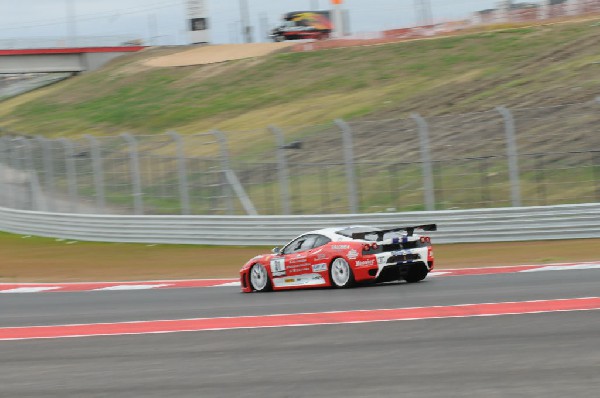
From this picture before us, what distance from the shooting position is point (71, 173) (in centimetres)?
3122

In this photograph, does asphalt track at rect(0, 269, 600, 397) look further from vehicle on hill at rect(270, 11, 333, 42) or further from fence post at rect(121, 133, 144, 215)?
vehicle on hill at rect(270, 11, 333, 42)

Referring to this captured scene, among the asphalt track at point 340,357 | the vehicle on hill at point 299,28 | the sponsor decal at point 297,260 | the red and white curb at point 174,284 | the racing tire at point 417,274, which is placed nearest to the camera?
the asphalt track at point 340,357

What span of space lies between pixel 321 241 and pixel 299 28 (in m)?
63.7

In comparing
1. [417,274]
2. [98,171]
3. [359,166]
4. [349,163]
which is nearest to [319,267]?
[417,274]

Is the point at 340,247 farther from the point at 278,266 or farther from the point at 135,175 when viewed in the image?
the point at 135,175

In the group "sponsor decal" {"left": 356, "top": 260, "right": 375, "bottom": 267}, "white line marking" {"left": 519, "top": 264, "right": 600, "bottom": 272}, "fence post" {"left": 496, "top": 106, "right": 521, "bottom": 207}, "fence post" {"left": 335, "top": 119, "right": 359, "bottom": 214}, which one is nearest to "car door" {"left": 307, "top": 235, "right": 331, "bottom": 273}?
"sponsor decal" {"left": 356, "top": 260, "right": 375, "bottom": 267}

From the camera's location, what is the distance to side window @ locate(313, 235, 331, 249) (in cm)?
1557

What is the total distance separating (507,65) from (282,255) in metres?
31.8

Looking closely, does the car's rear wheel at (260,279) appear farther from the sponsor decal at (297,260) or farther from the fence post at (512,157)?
the fence post at (512,157)

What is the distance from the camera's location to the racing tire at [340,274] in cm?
1521

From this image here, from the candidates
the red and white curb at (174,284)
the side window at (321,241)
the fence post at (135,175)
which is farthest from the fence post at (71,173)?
the side window at (321,241)

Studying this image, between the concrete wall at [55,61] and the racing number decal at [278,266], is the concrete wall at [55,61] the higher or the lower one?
the higher one

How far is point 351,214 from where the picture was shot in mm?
24609

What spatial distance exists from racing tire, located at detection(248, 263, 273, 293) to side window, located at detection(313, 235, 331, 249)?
1130mm
